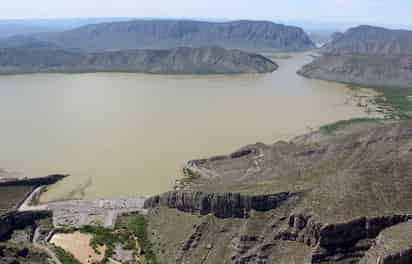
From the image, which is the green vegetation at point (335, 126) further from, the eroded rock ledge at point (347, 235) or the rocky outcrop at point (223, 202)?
the eroded rock ledge at point (347, 235)

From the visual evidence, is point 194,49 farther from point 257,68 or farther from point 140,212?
point 140,212

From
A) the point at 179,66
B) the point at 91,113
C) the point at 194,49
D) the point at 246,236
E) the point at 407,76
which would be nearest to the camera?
the point at 246,236

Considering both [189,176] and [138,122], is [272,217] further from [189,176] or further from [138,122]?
[138,122]

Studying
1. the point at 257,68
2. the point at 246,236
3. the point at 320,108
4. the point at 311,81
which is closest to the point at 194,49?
the point at 257,68

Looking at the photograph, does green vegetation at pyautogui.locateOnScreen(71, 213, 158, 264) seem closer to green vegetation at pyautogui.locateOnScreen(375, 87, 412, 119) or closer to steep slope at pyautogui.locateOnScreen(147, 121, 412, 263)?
steep slope at pyautogui.locateOnScreen(147, 121, 412, 263)

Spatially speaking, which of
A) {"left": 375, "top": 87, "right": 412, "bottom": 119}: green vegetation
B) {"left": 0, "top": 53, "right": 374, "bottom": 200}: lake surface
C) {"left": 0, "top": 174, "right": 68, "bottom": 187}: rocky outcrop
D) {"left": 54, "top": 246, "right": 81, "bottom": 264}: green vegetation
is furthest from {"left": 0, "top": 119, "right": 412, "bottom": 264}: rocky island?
{"left": 375, "top": 87, "right": 412, "bottom": 119}: green vegetation

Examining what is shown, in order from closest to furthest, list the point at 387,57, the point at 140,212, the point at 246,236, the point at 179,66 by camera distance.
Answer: the point at 246,236 → the point at 140,212 → the point at 387,57 → the point at 179,66
